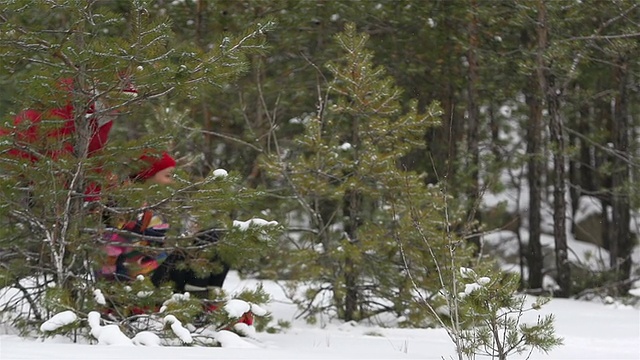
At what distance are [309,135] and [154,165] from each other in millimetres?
1357

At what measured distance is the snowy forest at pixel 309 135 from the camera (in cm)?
538

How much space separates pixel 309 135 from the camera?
23.4 ft

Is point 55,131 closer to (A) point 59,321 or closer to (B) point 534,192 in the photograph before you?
(A) point 59,321

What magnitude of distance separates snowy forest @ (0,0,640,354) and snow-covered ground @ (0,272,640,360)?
11.3 inches

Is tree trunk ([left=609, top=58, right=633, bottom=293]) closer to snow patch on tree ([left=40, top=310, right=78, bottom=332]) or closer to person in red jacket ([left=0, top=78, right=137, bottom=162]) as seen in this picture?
person in red jacket ([left=0, top=78, right=137, bottom=162])

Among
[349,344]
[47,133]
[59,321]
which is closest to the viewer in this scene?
[59,321]

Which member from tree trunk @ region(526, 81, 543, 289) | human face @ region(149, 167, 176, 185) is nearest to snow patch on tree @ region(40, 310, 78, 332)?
human face @ region(149, 167, 176, 185)

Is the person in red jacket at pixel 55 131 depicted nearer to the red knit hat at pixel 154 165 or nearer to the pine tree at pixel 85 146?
the pine tree at pixel 85 146

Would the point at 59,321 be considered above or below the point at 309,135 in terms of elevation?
below

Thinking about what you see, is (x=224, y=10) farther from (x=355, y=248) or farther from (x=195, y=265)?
(x=195, y=265)

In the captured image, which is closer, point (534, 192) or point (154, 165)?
point (154, 165)

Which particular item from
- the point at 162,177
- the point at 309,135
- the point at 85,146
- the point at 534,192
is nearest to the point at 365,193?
the point at 309,135

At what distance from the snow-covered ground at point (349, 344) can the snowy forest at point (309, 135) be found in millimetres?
287

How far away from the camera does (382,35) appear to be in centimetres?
1093
